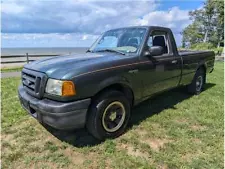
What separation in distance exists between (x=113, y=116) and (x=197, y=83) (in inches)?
142

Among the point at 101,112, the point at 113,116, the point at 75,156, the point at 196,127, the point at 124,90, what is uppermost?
the point at 124,90

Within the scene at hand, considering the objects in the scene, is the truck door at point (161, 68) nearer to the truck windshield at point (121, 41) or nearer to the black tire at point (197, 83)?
the truck windshield at point (121, 41)

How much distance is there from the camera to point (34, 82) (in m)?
3.21

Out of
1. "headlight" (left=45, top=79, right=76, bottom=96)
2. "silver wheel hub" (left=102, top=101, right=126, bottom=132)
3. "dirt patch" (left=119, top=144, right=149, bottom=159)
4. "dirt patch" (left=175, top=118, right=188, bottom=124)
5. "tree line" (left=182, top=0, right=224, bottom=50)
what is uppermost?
"tree line" (left=182, top=0, right=224, bottom=50)

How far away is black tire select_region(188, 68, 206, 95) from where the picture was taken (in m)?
5.90

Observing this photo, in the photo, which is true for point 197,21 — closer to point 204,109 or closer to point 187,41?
point 187,41

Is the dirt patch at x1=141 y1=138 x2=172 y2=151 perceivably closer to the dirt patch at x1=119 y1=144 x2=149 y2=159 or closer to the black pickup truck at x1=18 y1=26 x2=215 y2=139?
the dirt patch at x1=119 y1=144 x2=149 y2=159

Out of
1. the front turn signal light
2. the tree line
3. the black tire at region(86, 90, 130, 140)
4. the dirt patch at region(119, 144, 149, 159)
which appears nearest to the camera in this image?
the front turn signal light

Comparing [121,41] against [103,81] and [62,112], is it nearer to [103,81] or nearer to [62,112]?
[103,81]

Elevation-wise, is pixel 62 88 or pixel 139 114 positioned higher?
pixel 62 88

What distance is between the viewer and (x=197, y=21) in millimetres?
49375

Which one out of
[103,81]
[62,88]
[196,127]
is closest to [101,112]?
[103,81]

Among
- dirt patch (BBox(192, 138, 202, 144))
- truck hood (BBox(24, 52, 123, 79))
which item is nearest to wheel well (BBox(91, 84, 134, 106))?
truck hood (BBox(24, 52, 123, 79))

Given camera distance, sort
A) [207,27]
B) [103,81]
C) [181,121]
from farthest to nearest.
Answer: [207,27], [181,121], [103,81]
